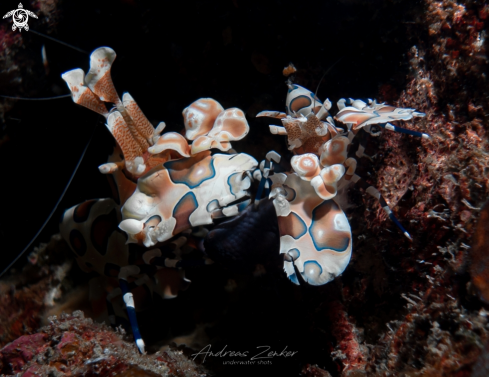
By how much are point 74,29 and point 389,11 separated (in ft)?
9.11

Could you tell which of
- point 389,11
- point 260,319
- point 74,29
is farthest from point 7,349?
point 389,11

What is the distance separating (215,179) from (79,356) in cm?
129

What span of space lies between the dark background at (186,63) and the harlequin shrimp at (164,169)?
0.76 meters

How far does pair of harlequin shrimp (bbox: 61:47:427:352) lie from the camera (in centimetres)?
185

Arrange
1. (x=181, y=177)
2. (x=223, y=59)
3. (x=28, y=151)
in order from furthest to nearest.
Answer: (x=28, y=151) < (x=223, y=59) < (x=181, y=177)

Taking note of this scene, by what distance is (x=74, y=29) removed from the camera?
2.96m

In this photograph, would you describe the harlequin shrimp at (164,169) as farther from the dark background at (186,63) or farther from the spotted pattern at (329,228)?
the dark background at (186,63)

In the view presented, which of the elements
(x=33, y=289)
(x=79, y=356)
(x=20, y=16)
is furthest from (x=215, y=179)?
(x=33, y=289)

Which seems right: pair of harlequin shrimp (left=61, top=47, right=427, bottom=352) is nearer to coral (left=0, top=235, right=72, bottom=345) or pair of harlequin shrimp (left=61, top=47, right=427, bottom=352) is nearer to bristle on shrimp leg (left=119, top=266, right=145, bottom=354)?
bristle on shrimp leg (left=119, top=266, right=145, bottom=354)

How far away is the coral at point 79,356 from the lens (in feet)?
5.32

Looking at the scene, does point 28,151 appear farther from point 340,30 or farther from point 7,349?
point 340,30

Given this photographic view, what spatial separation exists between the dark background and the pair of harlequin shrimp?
522mm

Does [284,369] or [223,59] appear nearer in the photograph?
A: [284,369]
